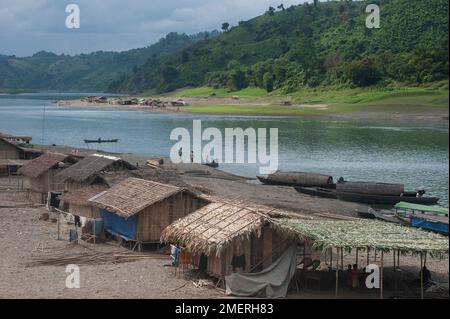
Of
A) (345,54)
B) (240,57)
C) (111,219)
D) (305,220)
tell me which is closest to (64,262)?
(111,219)

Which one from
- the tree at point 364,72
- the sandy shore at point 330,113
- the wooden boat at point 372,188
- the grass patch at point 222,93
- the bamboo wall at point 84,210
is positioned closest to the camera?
the bamboo wall at point 84,210

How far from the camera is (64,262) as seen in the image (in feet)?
84.3

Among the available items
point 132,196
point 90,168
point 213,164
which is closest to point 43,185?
point 90,168

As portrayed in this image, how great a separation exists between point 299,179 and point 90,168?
65.3 feet

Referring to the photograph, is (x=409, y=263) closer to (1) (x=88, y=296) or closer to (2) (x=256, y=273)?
(2) (x=256, y=273)

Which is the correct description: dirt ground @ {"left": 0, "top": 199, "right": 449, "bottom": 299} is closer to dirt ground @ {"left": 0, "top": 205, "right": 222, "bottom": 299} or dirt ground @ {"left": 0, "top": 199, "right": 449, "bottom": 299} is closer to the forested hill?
dirt ground @ {"left": 0, "top": 205, "right": 222, "bottom": 299}

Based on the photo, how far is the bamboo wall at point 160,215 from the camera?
27.7 meters

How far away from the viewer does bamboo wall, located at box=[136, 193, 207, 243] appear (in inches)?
1091

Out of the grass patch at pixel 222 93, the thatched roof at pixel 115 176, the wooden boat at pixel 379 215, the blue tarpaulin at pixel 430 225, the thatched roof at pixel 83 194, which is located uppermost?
the grass patch at pixel 222 93

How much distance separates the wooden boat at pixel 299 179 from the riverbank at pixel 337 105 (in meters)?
31.6

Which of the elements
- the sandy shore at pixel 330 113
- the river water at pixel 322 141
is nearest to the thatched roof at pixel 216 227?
the river water at pixel 322 141

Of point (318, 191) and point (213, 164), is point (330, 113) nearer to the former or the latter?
point (213, 164)

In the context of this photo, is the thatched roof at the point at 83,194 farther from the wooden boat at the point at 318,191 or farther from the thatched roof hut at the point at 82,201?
the wooden boat at the point at 318,191
